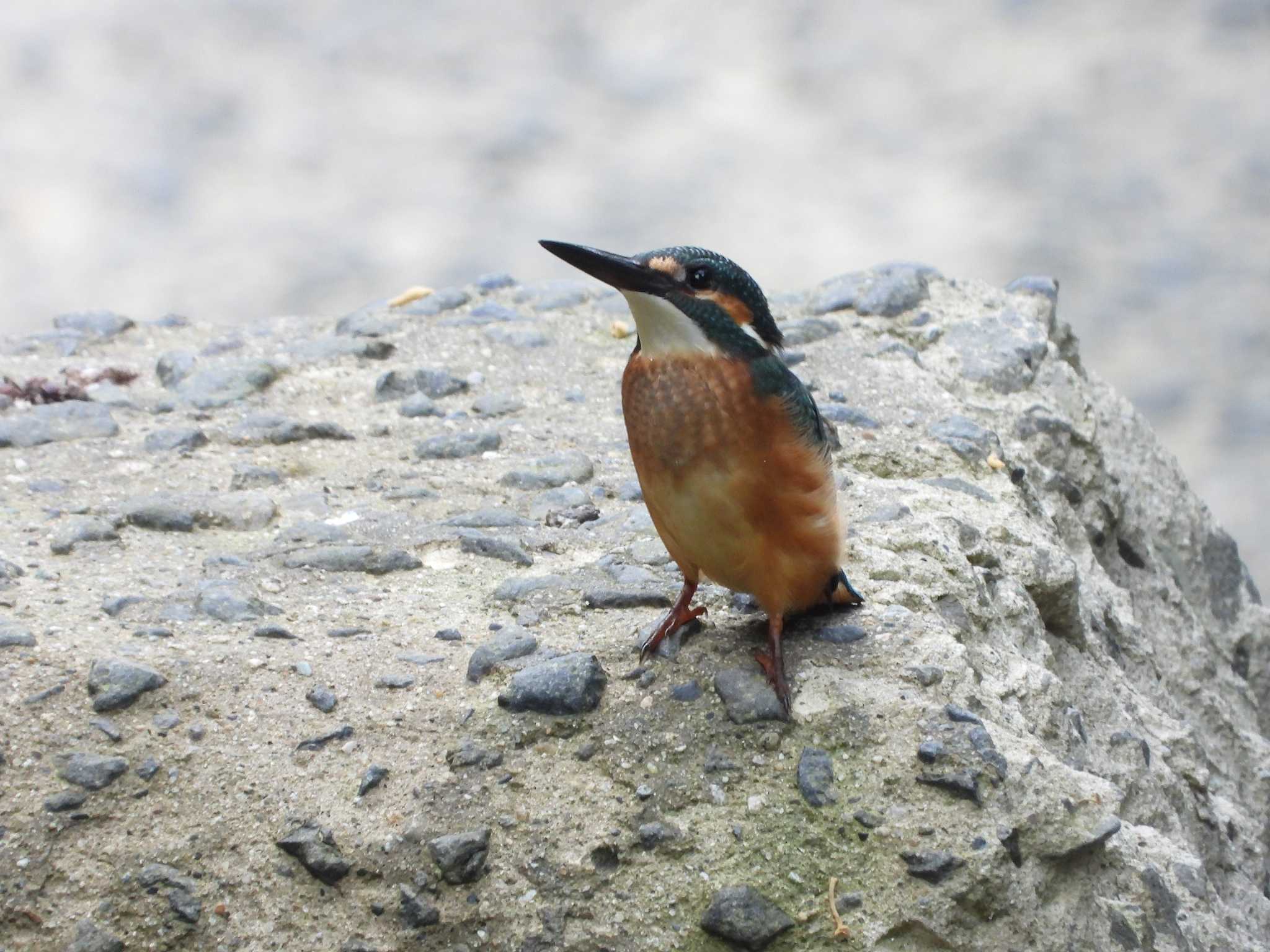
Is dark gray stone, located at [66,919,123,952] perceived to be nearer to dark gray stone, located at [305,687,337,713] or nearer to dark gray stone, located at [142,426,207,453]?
dark gray stone, located at [305,687,337,713]

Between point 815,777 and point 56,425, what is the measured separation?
2642mm

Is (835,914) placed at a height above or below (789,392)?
below

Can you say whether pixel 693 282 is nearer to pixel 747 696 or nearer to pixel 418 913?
pixel 747 696

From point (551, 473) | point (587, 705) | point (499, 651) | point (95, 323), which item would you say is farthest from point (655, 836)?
point (95, 323)

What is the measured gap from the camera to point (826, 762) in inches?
95.9

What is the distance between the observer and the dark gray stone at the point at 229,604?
9.28 ft

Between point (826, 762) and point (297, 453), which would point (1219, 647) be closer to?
point (826, 762)

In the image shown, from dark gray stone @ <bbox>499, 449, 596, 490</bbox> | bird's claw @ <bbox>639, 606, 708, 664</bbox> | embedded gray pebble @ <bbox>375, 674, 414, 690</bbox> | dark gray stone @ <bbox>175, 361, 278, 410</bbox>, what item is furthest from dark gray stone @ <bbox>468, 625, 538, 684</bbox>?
dark gray stone @ <bbox>175, 361, 278, 410</bbox>

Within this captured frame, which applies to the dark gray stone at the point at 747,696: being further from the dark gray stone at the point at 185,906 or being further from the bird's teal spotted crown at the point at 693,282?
the dark gray stone at the point at 185,906

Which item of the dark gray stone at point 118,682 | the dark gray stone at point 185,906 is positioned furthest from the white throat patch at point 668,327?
the dark gray stone at point 185,906

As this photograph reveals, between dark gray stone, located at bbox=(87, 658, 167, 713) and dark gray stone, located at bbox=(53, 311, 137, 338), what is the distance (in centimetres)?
289

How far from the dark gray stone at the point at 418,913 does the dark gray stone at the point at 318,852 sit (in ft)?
0.39

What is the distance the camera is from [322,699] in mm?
2566

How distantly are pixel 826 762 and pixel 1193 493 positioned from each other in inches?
115
